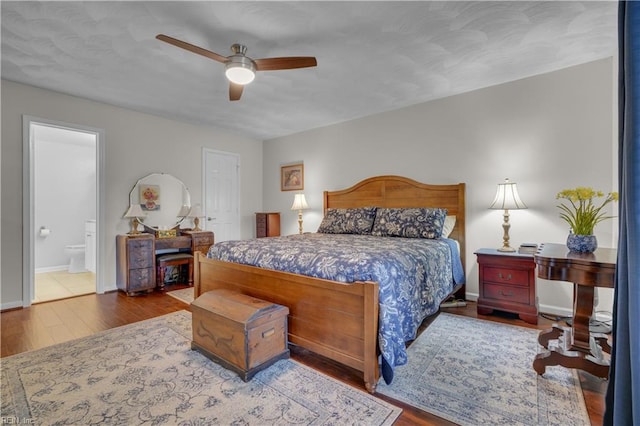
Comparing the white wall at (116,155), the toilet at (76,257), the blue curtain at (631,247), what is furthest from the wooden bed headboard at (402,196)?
the toilet at (76,257)

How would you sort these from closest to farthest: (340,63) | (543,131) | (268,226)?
(340,63) < (543,131) < (268,226)

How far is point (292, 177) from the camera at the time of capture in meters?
5.55

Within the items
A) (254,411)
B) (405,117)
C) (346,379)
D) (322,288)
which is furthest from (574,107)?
(254,411)

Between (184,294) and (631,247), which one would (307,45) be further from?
(184,294)

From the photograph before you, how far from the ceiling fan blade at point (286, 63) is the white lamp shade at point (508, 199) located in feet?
7.93

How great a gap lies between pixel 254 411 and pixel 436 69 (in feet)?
11.0

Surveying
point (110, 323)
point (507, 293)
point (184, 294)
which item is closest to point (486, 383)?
point (507, 293)

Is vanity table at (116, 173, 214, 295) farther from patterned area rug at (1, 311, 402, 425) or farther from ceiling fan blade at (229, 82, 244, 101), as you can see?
ceiling fan blade at (229, 82, 244, 101)

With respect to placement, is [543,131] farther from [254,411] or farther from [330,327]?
[254,411]

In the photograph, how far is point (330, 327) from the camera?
1.98 meters

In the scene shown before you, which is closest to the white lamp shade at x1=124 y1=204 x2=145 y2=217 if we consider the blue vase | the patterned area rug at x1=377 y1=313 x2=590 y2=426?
the patterned area rug at x1=377 y1=313 x2=590 y2=426

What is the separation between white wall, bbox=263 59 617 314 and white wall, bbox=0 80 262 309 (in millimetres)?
2394

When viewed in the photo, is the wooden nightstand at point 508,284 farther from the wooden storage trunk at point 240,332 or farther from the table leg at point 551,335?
the wooden storage trunk at point 240,332

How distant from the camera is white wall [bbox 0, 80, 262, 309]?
3.30 m
